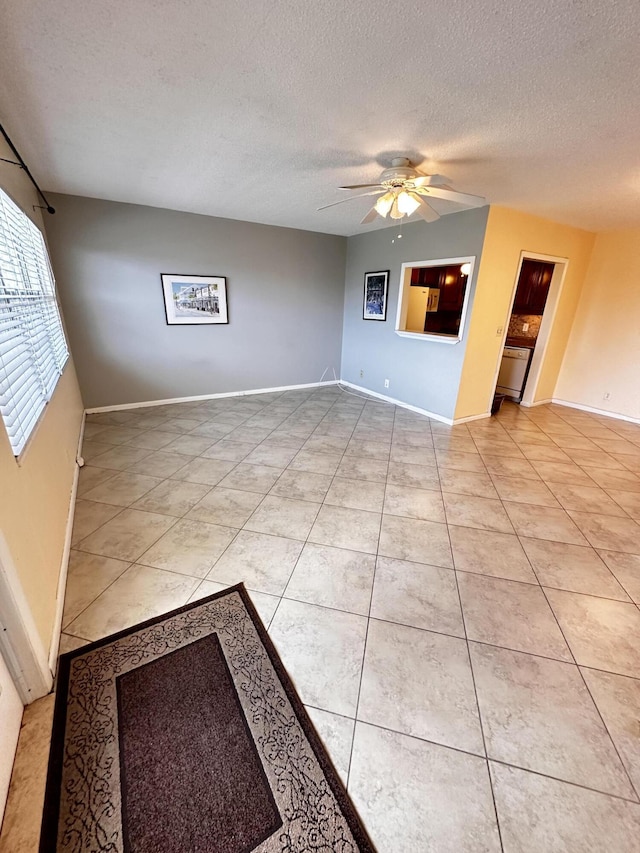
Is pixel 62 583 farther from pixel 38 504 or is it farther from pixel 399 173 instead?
pixel 399 173

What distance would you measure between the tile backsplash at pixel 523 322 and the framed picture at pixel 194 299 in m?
4.53

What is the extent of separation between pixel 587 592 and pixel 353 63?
2.86 metres

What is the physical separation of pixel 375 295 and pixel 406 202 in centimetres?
259

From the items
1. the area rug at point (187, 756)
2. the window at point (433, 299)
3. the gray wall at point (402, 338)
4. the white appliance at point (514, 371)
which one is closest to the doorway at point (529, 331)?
the white appliance at point (514, 371)

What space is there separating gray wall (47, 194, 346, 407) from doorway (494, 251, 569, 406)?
9.27 ft

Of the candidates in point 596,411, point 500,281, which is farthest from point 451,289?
point 596,411

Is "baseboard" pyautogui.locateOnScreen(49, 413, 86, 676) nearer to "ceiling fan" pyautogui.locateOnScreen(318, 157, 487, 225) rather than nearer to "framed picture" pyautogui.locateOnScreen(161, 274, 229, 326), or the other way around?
"framed picture" pyautogui.locateOnScreen(161, 274, 229, 326)

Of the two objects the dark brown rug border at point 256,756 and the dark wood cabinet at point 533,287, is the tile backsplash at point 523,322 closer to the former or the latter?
the dark wood cabinet at point 533,287

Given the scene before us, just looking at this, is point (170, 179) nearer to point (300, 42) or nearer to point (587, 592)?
point (300, 42)

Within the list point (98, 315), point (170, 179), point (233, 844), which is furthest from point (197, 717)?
point (98, 315)

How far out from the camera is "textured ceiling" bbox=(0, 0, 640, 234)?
123 centimetres

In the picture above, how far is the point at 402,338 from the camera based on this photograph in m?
4.71

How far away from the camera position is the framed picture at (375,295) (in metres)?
4.81

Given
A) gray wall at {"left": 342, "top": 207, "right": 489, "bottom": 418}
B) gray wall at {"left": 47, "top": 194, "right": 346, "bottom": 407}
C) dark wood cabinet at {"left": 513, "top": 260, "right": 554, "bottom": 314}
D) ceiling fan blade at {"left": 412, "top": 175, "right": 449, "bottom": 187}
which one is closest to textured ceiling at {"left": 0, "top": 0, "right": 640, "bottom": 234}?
ceiling fan blade at {"left": 412, "top": 175, "right": 449, "bottom": 187}
